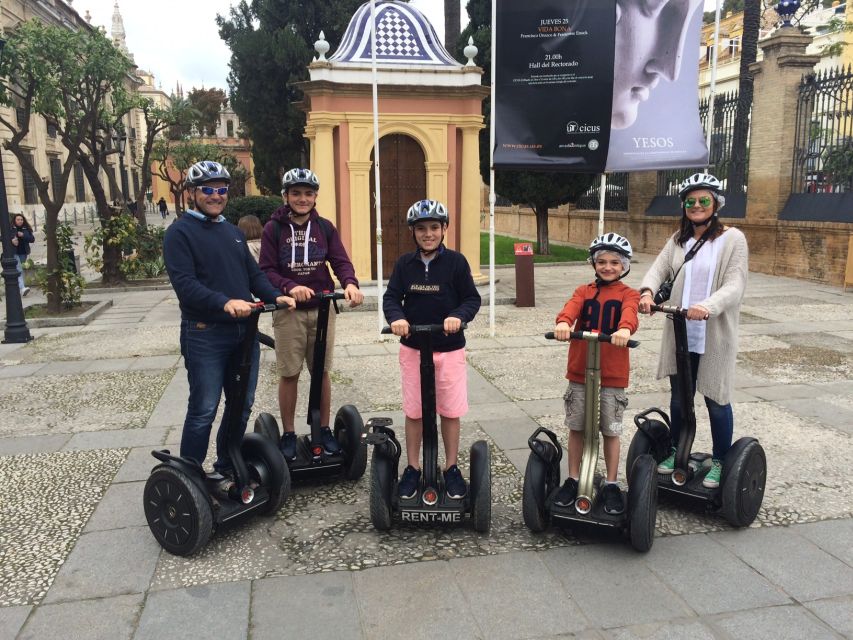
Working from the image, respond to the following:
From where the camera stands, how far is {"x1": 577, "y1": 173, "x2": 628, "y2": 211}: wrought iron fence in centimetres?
2072

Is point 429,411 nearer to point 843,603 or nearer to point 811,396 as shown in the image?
point 843,603

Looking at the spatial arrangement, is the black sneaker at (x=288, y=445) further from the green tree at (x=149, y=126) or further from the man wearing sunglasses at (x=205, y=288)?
the green tree at (x=149, y=126)

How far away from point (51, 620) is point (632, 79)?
821cm

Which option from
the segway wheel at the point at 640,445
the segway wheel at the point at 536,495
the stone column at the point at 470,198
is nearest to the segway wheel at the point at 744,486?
the segway wheel at the point at 640,445

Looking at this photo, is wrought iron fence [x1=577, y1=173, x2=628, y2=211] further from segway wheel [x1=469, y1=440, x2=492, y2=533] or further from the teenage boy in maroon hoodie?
segway wheel [x1=469, y1=440, x2=492, y2=533]

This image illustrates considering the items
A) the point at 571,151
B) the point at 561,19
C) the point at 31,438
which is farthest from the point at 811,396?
the point at 31,438

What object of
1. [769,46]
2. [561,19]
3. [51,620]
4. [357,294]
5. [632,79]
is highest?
[769,46]

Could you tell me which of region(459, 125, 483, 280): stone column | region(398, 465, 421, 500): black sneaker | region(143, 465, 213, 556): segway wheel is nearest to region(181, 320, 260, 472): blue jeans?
region(143, 465, 213, 556): segway wheel

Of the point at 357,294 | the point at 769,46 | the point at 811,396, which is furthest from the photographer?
the point at 769,46

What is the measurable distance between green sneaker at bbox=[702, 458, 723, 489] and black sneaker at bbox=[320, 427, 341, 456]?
2207 millimetres

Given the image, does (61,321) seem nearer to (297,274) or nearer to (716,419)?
(297,274)

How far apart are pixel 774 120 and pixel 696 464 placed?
12464 millimetres

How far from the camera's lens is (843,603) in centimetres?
296

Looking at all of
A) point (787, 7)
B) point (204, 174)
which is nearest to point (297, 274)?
point (204, 174)
